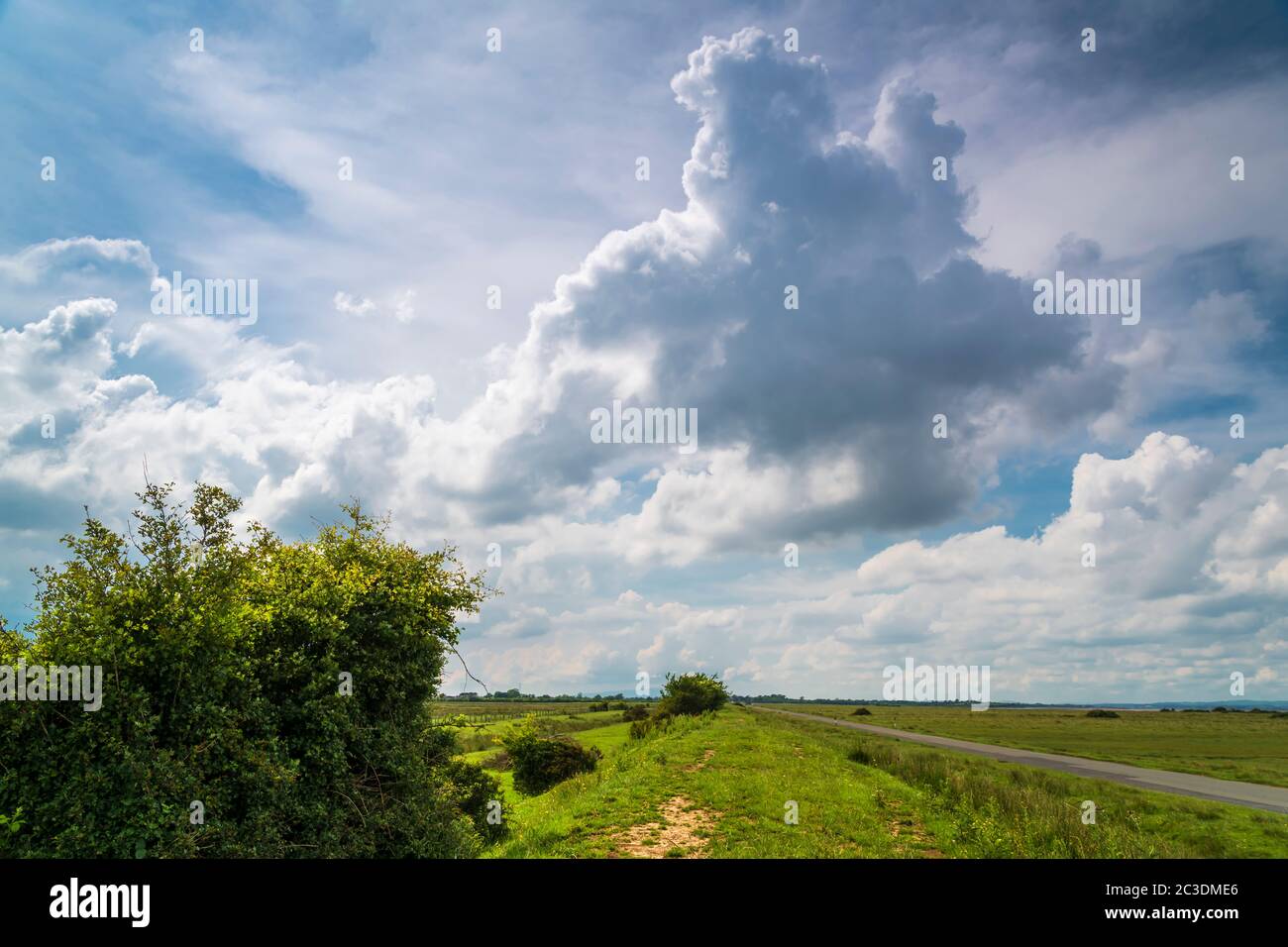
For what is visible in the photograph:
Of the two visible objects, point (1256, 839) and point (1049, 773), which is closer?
point (1256, 839)

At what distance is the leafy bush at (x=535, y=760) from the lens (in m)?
39.6

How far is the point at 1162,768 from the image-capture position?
A: 53.9 meters

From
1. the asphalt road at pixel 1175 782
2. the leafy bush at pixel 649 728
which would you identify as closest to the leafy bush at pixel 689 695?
the leafy bush at pixel 649 728

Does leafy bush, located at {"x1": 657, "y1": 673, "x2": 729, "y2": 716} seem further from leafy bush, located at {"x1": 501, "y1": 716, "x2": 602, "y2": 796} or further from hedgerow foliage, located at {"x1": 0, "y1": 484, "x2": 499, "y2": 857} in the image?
hedgerow foliage, located at {"x1": 0, "y1": 484, "x2": 499, "y2": 857}

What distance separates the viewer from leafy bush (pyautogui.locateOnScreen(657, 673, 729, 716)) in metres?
70.9

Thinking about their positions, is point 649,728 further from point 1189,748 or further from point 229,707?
point 1189,748

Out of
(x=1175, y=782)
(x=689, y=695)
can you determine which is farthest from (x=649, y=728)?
(x=1175, y=782)

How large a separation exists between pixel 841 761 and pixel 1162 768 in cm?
3682

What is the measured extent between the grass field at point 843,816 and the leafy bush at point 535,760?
6.21m

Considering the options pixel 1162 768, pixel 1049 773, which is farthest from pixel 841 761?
pixel 1162 768

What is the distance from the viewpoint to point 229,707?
395 inches

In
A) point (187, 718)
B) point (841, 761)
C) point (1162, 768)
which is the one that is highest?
point (187, 718)
